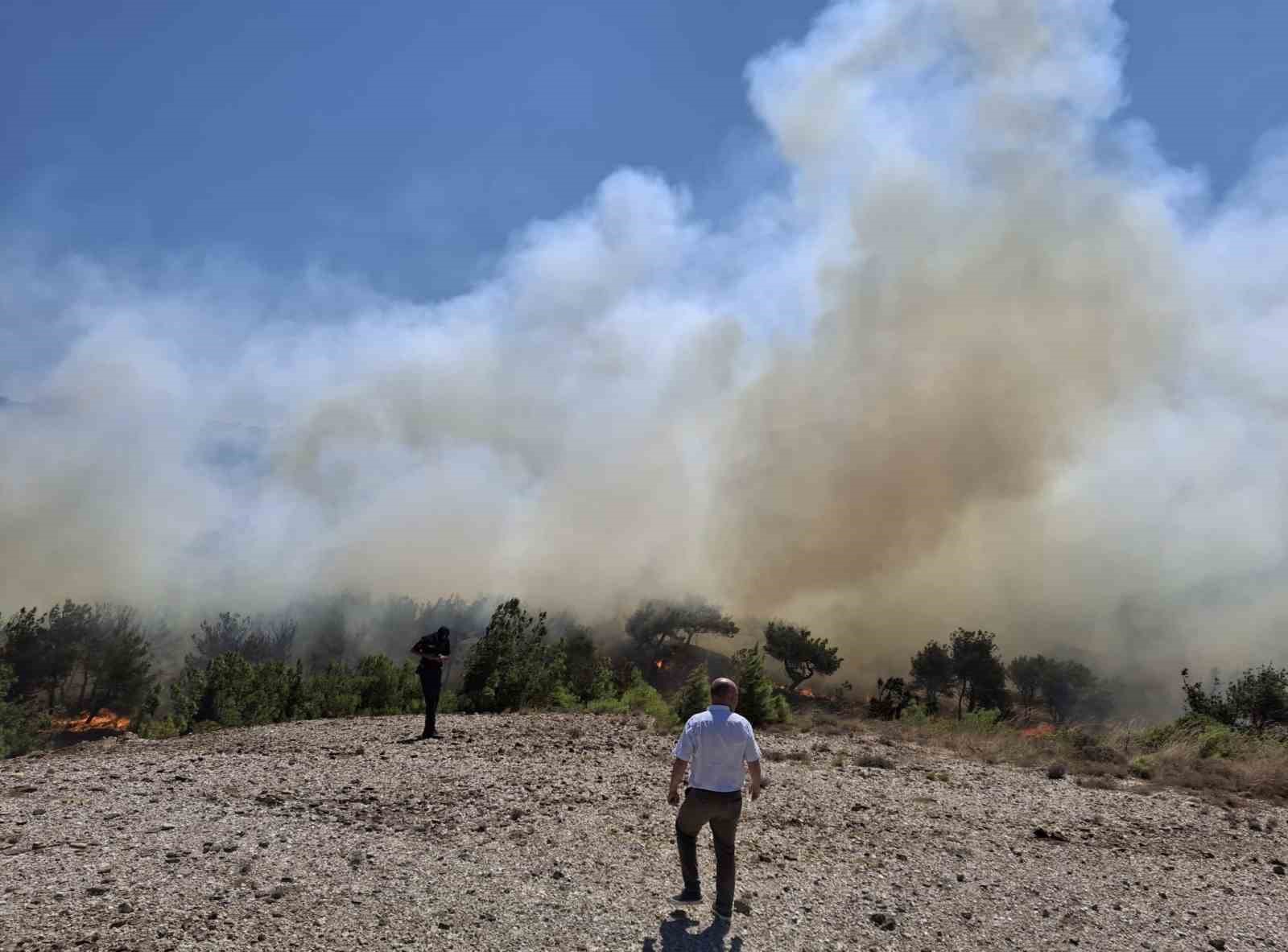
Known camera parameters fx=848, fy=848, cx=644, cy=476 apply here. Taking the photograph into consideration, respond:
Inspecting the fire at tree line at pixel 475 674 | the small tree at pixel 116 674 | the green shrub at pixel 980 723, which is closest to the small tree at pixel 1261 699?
the fire at tree line at pixel 475 674

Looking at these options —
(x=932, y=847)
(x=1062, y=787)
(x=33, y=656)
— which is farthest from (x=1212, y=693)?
(x=33, y=656)

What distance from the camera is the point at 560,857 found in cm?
789

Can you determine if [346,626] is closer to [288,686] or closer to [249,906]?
[288,686]

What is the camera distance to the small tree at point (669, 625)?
151 ft

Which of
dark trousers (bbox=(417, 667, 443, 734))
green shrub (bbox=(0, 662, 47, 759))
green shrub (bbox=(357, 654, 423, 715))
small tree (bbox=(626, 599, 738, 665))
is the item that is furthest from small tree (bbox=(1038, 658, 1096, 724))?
green shrub (bbox=(0, 662, 47, 759))

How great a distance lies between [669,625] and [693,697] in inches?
1126

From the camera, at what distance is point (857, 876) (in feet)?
26.0

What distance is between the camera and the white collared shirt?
21.2 feet

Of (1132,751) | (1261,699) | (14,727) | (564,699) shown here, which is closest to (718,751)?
(564,699)

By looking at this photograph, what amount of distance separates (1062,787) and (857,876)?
677 centimetres

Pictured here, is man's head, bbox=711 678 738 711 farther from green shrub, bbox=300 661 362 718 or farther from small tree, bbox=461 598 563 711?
green shrub, bbox=300 661 362 718

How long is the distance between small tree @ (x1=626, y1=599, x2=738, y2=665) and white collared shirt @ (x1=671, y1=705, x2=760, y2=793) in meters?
39.5

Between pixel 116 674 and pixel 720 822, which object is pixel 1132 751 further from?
pixel 116 674

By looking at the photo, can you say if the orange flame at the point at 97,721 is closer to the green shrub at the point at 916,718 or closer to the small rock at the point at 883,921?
the green shrub at the point at 916,718
